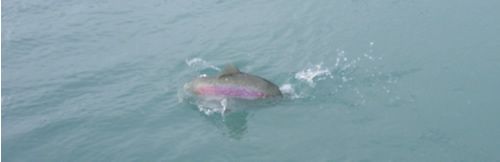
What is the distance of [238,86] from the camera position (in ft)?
35.0

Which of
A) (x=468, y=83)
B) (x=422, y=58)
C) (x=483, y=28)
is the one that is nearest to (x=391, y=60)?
(x=422, y=58)

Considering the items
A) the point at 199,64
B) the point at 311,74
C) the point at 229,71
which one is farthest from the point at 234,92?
the point at 199,64

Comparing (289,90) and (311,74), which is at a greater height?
(311,74)

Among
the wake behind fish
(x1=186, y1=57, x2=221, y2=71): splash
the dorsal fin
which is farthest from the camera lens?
(x1=186, y1=57, x2=221, y2=71): splash

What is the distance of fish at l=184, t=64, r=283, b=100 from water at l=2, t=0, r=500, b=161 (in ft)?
0.58

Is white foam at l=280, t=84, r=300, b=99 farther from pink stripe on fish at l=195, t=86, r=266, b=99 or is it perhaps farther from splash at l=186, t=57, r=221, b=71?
splash at l=186, t=57, r=221, b=71

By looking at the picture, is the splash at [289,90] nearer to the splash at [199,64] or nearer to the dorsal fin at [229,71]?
the dorsal fin at [229,71]

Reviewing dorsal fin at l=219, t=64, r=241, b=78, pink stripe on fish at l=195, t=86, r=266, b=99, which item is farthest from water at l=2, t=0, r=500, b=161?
dorsal fin at l=219, t=64, r=241, b=78

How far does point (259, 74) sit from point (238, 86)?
1.42m

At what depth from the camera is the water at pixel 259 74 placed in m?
9.84

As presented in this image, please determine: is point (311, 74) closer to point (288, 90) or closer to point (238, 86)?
point (288, 90)

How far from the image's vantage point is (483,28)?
13.4 metres

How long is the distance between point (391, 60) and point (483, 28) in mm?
2453

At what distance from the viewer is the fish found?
1064 centimetres
